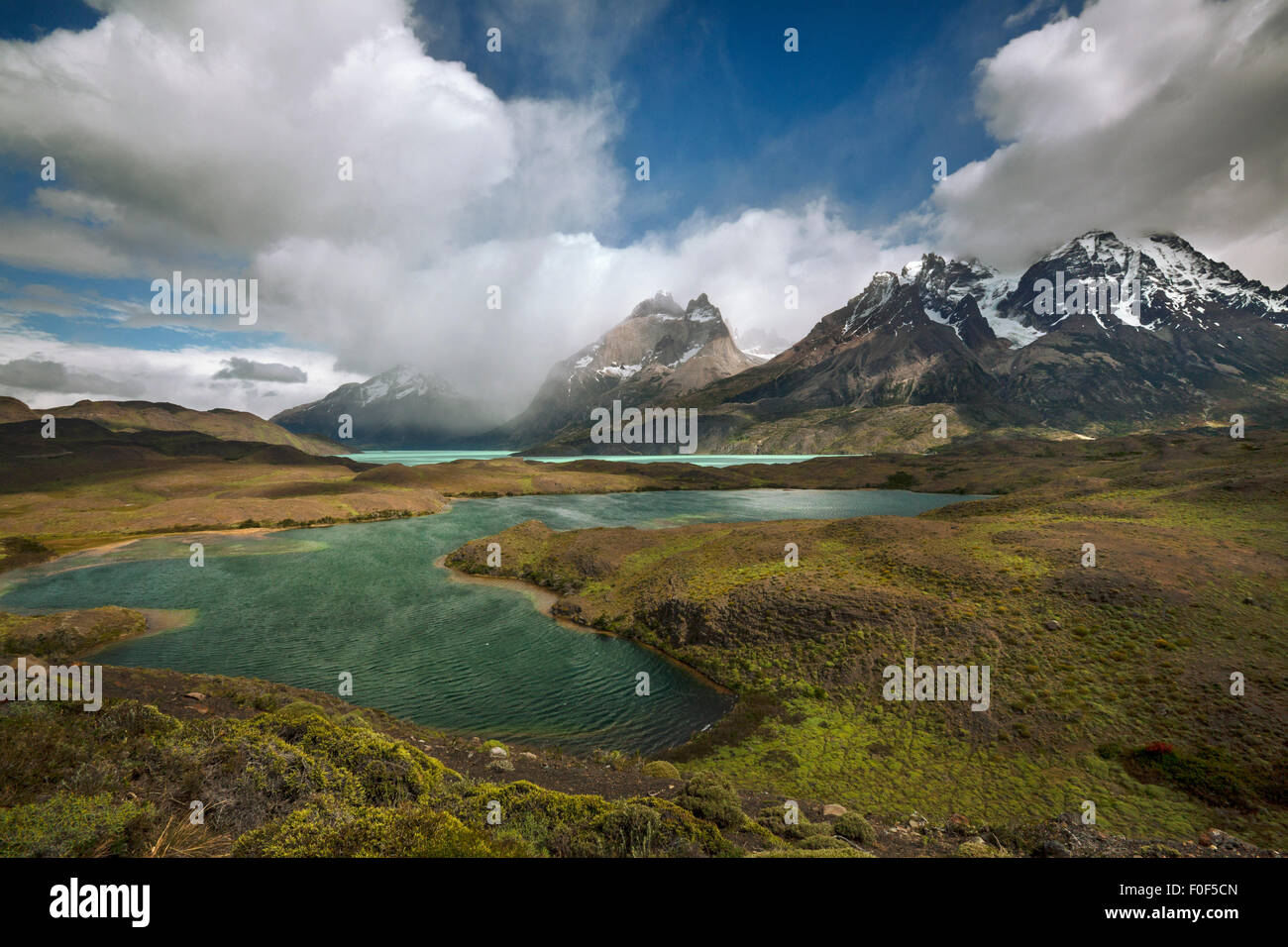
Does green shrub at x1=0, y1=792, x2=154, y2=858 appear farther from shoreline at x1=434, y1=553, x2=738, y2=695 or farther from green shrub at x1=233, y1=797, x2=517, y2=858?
shoreline at x1=434, y1=553, x2=738, y2=695

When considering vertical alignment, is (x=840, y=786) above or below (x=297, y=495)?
below
